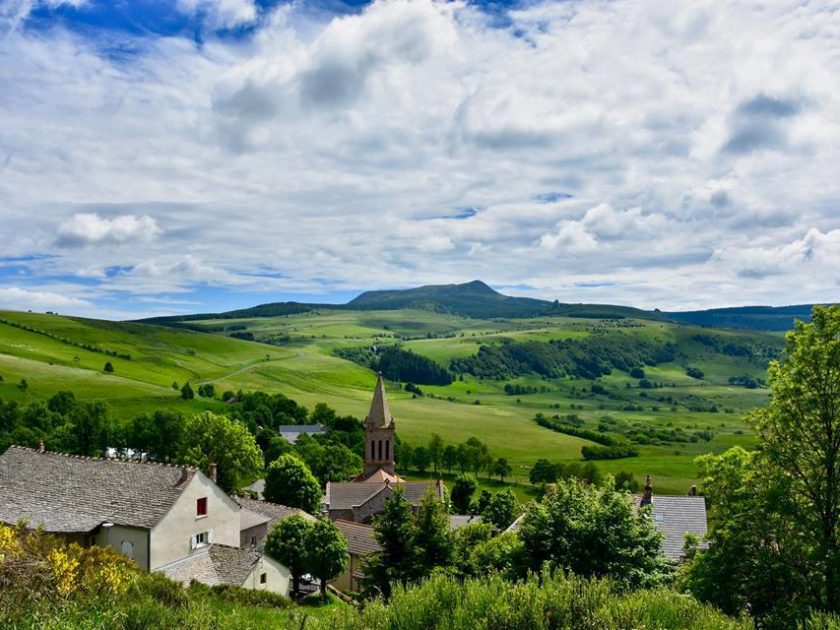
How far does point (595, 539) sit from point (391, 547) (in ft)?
51.5

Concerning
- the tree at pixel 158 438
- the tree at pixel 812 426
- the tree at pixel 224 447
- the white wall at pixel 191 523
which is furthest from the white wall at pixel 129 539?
the tree at pixel 158 438

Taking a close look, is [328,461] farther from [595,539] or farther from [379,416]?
[595,539]

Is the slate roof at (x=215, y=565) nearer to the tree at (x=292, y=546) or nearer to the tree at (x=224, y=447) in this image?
the tree at (x=292, y=546)

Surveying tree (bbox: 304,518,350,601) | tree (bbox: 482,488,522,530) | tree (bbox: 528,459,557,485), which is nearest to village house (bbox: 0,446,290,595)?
tree (bbox: 304,518,350,601)

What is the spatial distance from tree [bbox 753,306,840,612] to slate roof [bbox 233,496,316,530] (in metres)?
42.9

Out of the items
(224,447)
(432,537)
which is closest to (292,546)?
(432,537)

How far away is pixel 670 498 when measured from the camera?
52.7 metres

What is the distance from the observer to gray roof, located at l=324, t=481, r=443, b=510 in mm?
76688

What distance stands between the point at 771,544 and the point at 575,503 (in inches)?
299

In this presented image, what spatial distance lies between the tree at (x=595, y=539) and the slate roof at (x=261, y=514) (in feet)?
112

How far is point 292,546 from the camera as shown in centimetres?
4688

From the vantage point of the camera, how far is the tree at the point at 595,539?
84.8 ft

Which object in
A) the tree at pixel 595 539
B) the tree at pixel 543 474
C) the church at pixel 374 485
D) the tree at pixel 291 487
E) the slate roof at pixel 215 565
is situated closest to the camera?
the tree at pixel 595 539

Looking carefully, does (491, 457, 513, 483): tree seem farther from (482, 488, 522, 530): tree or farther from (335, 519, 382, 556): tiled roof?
(335, 519, 382, 556): tiled roof
